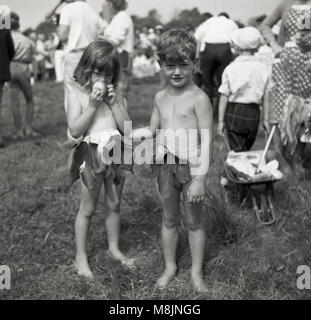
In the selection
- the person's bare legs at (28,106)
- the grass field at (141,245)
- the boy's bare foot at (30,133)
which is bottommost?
the boy's bare foot at (30,133)

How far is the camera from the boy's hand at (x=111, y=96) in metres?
2.99

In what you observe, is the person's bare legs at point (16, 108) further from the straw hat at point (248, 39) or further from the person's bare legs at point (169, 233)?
the person's bare legs at point (169, 233)

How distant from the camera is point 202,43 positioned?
754cm

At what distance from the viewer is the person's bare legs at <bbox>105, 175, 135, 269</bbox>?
327 centimetres

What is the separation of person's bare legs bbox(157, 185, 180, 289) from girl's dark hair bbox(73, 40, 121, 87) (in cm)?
79

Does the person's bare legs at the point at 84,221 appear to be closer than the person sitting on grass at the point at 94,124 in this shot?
No

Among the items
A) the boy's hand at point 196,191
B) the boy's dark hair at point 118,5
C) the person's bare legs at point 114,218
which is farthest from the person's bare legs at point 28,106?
the boy's hand at point 196,191

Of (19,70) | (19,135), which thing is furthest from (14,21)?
(19,135)

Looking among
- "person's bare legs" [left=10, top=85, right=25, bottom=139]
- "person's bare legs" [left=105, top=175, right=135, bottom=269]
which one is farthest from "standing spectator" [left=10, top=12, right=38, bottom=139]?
"person's bare legs" [left=105, top=175, right=135, bottom=269]

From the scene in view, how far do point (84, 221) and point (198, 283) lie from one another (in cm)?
80

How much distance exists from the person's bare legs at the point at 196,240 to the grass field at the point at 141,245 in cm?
7

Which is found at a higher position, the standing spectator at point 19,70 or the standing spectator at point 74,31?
the standing spectator at point 74,31
